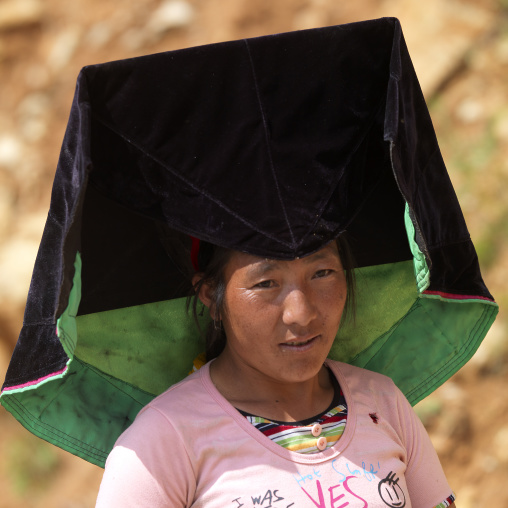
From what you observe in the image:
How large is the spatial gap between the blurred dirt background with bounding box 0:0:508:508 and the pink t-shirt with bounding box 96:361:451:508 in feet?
7.22

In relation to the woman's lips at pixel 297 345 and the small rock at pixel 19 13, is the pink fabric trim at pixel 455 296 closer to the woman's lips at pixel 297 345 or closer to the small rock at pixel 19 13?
the woman's lips at pixel 297 345

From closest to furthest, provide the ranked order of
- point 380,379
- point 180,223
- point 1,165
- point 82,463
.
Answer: point 180,223
point 380,379
point 82,463
point 1,165

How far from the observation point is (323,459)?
177 cm

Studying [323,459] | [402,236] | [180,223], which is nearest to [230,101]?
[180,223]

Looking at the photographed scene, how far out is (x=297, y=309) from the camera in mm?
1727

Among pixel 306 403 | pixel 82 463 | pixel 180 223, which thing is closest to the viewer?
pixel 180 223

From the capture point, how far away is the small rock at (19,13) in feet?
17.1

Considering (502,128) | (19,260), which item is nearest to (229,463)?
(19,260)

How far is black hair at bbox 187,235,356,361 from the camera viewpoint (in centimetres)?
186

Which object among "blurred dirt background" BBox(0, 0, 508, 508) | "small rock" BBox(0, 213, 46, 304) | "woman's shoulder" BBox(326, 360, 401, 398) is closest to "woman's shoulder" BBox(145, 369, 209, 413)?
"woman's shoulder" BBox(326, 360, 401, 398)

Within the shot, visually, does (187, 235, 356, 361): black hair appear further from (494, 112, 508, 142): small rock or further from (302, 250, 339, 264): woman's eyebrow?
(494, 112, 508, 142): small rock

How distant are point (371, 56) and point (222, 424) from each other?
904mm

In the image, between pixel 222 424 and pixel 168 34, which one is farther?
pixel 168 34

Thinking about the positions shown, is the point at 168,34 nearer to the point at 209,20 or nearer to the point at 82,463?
the point at 209,20
